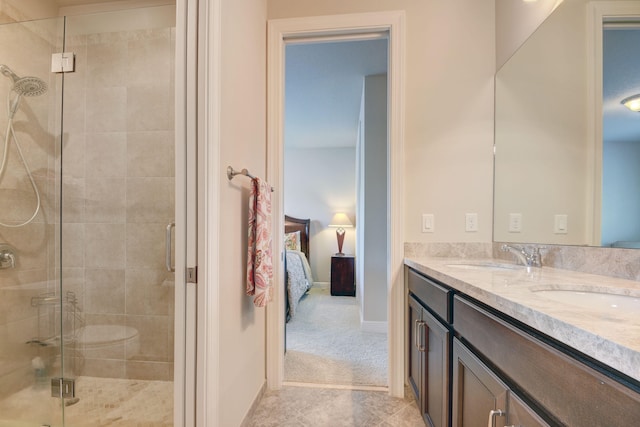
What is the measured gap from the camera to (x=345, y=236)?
5.07 metres

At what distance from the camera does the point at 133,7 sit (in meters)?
1.98

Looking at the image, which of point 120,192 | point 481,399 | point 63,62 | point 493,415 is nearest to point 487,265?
point 481,399

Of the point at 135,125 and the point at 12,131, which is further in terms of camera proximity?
the point at 135,125

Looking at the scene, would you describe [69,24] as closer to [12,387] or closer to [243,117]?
[243,117]

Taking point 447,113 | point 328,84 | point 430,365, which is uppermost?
point 328,84

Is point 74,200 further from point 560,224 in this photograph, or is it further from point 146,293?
point 560,224

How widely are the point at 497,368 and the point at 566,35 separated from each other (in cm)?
157

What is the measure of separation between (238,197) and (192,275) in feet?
1.57

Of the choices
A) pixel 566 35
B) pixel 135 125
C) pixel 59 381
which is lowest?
pixel 59 381

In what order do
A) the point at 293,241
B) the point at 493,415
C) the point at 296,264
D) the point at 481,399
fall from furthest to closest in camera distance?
the point at 293,241
the point at 296,264
the point at 481,399
the point at 493,415

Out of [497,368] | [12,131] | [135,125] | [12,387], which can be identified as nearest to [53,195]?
[12,131]

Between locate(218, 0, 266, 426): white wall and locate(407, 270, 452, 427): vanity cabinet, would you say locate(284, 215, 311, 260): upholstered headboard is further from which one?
locate(407, 270, 452, 427): vanity cabinet

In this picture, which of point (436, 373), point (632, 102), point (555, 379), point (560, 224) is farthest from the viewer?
point (560, 224)

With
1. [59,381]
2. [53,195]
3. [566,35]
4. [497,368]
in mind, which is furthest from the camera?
[53,195]
